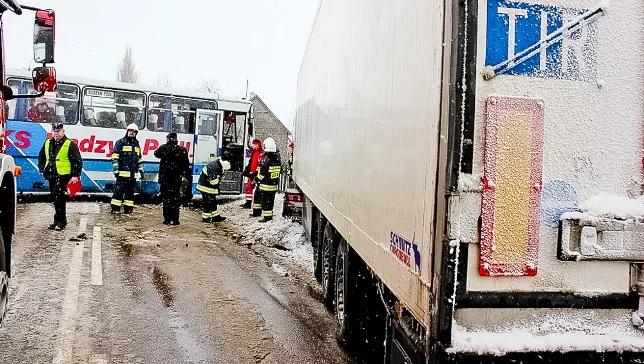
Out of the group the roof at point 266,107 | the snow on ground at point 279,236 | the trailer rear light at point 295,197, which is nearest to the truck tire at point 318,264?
the snow on ground at point 279,236

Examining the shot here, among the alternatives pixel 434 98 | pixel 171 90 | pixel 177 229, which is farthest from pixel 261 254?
pixel 171 90

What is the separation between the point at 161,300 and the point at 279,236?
492 centimetres

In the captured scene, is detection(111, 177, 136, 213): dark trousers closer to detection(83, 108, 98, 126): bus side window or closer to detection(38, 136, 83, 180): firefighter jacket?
detection(38, 136, 83, 180): firefighter jacket

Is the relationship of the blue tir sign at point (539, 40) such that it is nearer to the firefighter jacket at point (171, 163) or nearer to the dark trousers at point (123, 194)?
the firefighter jacket at point (171, 163)

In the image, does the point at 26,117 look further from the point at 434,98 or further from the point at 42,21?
the point at 434,98

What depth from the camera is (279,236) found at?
444 inches

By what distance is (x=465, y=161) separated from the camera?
2.09 meters

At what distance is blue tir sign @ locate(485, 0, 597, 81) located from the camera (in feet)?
7.03

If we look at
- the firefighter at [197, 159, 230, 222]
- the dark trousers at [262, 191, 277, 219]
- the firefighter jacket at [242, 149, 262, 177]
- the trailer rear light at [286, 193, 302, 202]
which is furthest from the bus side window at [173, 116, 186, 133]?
the trailer rear light at [286, 193, 302, 202]

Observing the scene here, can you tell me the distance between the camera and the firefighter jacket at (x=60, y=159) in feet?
33.3

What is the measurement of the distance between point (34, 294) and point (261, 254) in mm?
3971

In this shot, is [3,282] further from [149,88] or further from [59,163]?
[149,88]

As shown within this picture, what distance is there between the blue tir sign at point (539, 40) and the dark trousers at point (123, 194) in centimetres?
1187

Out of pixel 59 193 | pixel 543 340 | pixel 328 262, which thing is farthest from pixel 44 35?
pixel 59 193
